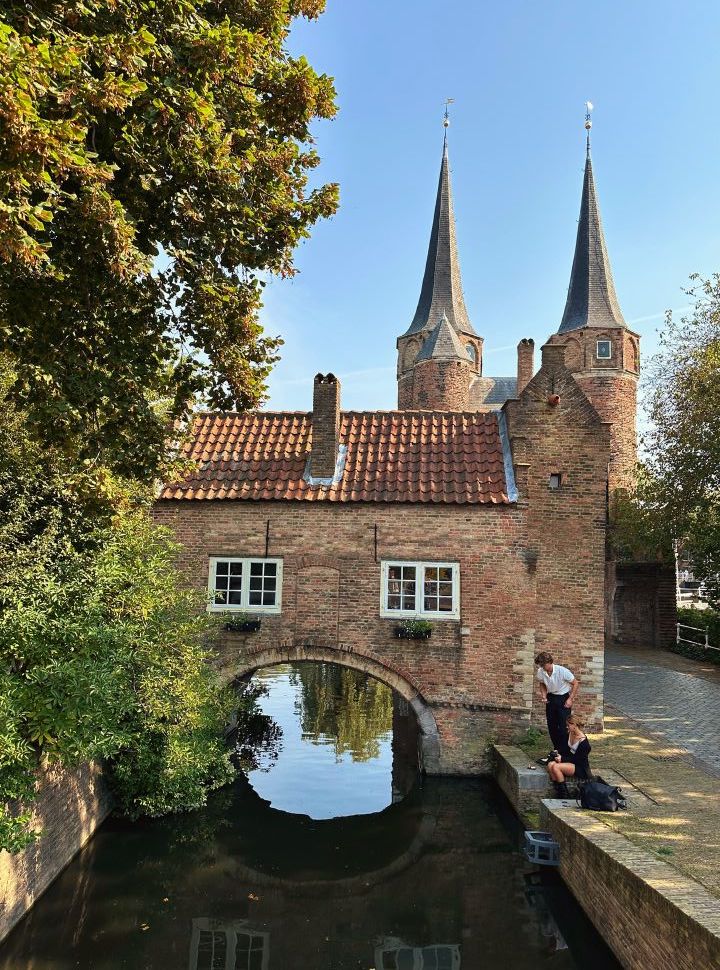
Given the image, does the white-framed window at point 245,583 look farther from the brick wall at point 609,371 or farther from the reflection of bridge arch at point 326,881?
the brick wall at point 609,371

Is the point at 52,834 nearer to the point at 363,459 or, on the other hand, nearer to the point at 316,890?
the point at 316,890

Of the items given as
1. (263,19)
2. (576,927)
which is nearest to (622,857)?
(576,927)

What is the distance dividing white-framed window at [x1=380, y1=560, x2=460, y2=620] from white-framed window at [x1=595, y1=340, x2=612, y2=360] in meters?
27.4

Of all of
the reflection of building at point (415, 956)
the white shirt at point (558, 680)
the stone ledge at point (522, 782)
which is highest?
the white shirt at point (558, 680)

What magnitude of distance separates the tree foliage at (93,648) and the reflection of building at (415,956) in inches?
158

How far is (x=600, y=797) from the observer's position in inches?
349

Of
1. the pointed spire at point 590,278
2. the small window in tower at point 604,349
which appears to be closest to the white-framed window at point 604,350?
the small window in tower at point 604,349

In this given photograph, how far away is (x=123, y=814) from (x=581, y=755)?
7.53 m

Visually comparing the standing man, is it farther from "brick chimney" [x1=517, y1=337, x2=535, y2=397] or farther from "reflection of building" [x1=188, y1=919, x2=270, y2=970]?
"brick chimney" [x1=517, y1=337, x2=535, y2=397]

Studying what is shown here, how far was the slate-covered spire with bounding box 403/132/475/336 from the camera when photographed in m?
43.2

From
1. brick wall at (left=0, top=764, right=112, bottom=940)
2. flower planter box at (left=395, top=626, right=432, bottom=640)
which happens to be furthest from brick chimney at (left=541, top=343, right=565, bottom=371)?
brick wall at (left=0, top=764, right=112, bottom=940)

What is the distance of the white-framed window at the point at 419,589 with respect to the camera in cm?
1304

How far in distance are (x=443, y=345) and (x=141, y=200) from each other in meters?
35.9

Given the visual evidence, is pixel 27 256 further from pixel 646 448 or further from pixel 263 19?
pixel 646 448
